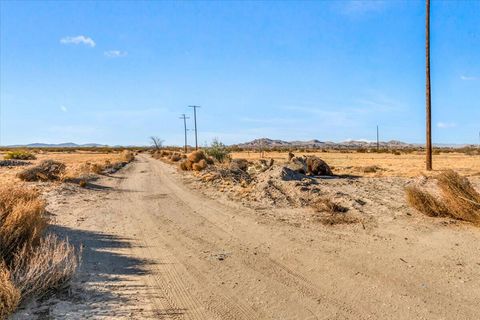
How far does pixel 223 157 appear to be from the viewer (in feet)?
113

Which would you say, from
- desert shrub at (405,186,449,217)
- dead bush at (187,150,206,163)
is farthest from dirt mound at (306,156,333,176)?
desert shrub at (405,186,449,217)

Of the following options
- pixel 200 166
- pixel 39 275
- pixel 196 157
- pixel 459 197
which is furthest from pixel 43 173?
pixel 459 197

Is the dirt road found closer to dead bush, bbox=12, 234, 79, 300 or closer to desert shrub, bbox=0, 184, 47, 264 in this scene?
dead bush, bbox=12, 234, 79, 300

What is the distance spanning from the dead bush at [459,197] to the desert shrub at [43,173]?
18.3 meters

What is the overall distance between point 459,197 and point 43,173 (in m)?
19.5

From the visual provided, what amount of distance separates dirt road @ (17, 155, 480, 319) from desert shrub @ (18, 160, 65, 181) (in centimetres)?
1111

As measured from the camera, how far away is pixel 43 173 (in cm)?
2158

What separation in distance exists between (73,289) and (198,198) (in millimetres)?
10241

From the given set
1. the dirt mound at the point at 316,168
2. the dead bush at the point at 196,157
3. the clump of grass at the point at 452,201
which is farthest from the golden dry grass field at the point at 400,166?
the clump of grass at the point at 452,201

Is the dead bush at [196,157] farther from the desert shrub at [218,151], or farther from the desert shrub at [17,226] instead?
the desert shrub at [17,226]

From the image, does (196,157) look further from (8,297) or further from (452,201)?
(8,297)

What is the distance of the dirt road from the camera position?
16.7ft

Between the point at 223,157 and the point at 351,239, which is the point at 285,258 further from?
the point at 223,157

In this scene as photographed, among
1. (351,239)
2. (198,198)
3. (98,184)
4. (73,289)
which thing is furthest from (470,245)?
(98,184)
